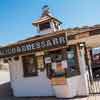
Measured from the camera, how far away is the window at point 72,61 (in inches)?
427

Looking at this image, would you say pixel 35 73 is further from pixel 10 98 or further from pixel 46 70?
pixel 10 98

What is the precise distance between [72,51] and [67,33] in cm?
145

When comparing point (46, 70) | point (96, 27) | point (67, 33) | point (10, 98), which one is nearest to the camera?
point (96, 27)

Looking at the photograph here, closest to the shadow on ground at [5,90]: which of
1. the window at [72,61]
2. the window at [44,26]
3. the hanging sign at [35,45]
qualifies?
the hanging sign at [35,45]

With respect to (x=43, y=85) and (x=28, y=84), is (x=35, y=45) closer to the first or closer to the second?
(x=43, y=85)

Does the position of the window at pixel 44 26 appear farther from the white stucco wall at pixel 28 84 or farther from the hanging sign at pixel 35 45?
the hanging sign at pixel 35 45

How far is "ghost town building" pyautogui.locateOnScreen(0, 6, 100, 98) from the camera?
10.0 meters

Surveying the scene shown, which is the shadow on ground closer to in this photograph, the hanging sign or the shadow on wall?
the shadow on wall

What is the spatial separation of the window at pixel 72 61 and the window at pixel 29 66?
2.45 meters

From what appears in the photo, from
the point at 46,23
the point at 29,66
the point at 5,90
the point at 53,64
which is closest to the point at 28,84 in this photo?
the point at 29,66

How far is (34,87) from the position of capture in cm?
1247

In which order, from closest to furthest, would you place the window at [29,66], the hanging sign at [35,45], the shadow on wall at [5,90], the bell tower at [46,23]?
the hanging sign at [35,45]
the window at [29,66]
the shadow on wall at [5,90]
the bell tower at [46,23]

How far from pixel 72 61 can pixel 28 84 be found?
3.29 m

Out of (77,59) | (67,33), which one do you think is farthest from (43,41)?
(77,59)
